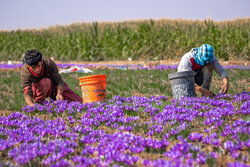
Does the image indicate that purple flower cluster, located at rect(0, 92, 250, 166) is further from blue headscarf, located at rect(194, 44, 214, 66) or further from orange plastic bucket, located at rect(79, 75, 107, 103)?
blue headscarf, located at rect(194, 44, 214, 66)

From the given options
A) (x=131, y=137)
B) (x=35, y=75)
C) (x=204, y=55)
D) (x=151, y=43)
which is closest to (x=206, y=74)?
(x=204, y=55)

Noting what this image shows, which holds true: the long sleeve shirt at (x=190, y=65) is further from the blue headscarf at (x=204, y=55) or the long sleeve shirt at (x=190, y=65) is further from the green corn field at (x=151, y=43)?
the green corn field at (x=151, y=43)

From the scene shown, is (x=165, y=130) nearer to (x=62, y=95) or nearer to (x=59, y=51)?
(x=62, y=95)

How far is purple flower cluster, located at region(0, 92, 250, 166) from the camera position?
281cm

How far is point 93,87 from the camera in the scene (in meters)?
6.20

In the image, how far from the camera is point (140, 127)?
13.5ft

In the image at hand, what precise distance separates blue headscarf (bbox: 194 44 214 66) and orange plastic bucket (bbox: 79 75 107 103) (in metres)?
2.34

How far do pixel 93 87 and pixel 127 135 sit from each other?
112 inches

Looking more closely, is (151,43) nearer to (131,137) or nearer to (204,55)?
(204,55)

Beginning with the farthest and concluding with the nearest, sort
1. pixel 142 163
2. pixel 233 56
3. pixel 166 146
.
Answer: pixel 233 56
pixel 166 146
pixel 142 163

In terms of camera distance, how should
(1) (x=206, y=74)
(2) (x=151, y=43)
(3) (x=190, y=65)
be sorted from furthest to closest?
1. (2) (x=151, y=43)
2. (1) (x=206, y=74)
3. (3) (x=190, y=65)

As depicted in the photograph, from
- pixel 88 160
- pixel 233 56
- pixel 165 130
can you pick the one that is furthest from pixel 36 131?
pixel 233 56

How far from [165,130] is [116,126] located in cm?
86

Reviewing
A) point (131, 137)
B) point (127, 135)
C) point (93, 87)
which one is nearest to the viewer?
point (131, 137)
